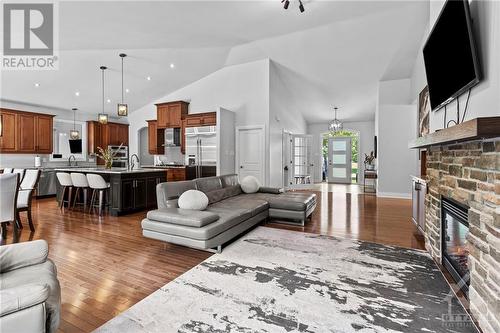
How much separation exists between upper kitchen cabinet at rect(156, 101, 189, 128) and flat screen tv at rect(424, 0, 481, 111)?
6.49 m

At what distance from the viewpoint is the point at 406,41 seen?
5.59 m

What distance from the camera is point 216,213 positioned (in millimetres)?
3344

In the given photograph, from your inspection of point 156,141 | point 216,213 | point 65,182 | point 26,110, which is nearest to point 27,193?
point 65,182

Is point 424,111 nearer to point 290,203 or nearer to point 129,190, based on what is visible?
point 290,203

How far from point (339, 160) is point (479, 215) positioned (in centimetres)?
1010

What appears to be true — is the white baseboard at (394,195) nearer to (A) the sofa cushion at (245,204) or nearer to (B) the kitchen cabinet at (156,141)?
(A) the sofa cushion at (245,204)

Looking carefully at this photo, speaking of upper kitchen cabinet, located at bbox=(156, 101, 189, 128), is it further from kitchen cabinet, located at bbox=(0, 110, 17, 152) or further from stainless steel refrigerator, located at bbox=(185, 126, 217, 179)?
kitchen cabinet, located at bbox=(0, 110, 17, 152)

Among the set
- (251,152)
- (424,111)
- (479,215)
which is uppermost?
(424,111)

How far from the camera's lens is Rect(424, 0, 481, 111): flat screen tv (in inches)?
75.2

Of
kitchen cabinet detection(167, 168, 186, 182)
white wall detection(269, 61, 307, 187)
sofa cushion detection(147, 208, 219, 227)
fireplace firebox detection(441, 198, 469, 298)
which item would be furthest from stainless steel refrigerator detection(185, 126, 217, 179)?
fireplace firebox detection(441, 198, 469, 298)

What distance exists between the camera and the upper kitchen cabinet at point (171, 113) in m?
7.85

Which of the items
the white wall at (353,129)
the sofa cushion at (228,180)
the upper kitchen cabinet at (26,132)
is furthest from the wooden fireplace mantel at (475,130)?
the white wall at (353,129)

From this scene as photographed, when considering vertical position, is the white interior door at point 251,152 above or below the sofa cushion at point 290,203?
above

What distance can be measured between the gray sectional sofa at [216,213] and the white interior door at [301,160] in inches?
161
